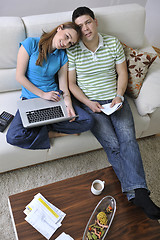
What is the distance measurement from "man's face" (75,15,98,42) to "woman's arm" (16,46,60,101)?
436 mm

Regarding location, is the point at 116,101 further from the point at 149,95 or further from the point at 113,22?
the point at 113,22

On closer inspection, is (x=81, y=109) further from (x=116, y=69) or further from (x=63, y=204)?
(x=63, y=204)

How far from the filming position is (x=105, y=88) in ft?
5.90

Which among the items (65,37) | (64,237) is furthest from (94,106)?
(64,237)

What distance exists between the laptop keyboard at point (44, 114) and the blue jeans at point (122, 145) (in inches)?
10.7

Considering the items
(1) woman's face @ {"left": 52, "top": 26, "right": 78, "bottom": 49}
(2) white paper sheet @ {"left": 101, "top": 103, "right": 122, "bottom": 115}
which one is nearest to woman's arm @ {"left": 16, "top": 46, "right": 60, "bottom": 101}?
(1) woman's face @ {"left": 52, "top": 26, "right": 78, "bottom": 49}

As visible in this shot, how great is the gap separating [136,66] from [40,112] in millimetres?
884

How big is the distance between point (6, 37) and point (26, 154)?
2.78 feet

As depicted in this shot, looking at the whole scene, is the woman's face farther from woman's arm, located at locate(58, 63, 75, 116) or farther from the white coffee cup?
the white coffee cup

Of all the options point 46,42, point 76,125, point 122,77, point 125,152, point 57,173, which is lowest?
point 57,173

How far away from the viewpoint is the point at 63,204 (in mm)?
1272

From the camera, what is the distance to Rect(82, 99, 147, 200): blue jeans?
1.41 metres

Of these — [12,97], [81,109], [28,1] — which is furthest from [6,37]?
[28,1]

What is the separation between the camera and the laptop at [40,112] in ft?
4.90
